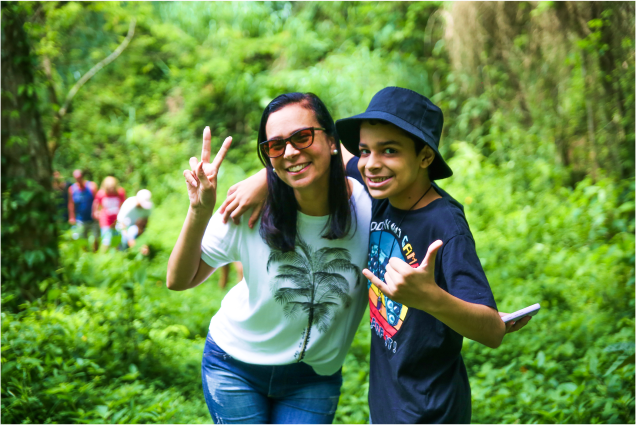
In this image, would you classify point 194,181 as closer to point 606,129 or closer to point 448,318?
point 448,318

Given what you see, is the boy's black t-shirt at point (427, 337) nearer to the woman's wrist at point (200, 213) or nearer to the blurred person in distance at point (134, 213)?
the woman's wrist at point (200, 213)

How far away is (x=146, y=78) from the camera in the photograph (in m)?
15.7

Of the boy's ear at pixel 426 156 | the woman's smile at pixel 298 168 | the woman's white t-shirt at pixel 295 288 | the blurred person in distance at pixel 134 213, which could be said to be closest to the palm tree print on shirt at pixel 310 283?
the woman's white t-shirt at pixel 295 288

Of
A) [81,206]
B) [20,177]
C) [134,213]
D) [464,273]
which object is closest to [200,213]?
[464,273]

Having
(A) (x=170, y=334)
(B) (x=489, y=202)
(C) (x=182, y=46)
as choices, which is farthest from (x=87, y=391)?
(C) (x=182, y=46)

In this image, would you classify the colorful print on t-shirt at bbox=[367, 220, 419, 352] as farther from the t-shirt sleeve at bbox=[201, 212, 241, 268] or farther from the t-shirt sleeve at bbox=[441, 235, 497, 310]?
the t-shirt sleeve at bbox=[201, 212, 241, 268]

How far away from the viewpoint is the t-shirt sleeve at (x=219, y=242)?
181 cm

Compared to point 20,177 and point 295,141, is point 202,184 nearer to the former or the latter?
point 295,141

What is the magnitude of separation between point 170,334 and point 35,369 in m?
1.44

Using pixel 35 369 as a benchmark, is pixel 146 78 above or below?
above

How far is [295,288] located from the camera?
5.95ft

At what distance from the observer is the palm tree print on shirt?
1810 mm

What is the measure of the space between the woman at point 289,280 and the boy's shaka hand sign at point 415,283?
21.8 inches

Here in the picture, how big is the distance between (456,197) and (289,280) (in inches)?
217
